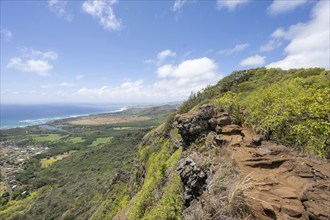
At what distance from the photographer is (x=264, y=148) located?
9445mm

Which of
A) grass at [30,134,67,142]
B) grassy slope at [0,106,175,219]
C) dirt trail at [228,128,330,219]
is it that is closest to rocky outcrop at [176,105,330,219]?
dirt trail at [228,128,330,219]

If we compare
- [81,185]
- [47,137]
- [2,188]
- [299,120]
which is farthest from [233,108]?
[47,137]

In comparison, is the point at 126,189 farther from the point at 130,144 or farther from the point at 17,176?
the point at 17,176

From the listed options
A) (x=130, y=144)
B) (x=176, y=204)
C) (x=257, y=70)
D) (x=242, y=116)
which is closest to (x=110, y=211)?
(x=176, y=204)

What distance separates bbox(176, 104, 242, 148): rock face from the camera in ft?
40.3

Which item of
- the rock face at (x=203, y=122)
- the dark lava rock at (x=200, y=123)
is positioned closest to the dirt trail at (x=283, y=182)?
the rock face at (x=203, y=122)

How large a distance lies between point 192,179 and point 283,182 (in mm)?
3756

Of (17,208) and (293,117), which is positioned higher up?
(293,117)

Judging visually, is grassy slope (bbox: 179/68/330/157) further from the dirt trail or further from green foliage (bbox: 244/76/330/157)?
the dirt trail

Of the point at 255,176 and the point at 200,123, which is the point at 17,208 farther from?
the point at 255,176

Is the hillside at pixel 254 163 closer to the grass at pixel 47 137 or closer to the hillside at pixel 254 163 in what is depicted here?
the hillside at pixel 254 163

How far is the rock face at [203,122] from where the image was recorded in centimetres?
1228

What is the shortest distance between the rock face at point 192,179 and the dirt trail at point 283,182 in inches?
66.2

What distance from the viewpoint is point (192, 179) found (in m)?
9.67
